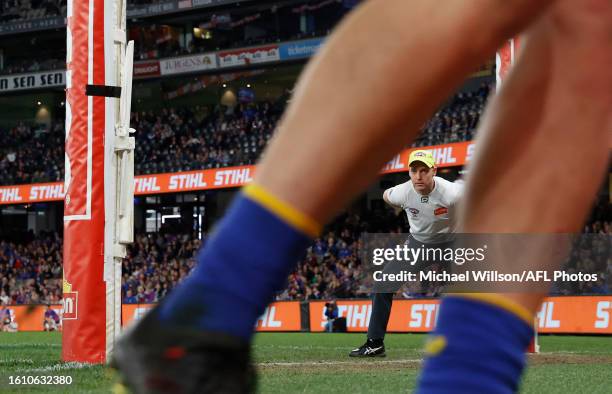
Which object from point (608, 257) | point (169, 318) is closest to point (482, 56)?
point (169, 318)

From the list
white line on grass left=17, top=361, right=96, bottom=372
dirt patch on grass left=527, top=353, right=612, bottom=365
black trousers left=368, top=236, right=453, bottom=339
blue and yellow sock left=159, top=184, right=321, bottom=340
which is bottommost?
dirt patch on grass left=527, top=353, right=612, bottom=365

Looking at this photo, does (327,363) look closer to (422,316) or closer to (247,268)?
(247,268)

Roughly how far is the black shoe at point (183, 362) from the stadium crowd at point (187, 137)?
2642cm

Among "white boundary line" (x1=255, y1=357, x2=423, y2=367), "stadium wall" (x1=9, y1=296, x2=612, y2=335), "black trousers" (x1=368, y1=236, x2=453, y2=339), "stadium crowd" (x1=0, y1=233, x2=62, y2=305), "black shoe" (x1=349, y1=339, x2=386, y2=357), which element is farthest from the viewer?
"stadium crowd" (x1=0, y1=233, x2=62, y2=305)

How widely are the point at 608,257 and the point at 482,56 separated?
18570 mm

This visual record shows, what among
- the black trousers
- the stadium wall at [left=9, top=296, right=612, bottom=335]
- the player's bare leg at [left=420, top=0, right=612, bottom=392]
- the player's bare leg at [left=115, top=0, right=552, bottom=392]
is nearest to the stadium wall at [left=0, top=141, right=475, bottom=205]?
the stadium wall at [left=9, top=296, right=612, bottom=335]

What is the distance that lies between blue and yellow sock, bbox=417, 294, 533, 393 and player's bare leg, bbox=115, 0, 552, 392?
0.66 ft

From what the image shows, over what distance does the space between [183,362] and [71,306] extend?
6.43 m

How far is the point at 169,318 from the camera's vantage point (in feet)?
3.50

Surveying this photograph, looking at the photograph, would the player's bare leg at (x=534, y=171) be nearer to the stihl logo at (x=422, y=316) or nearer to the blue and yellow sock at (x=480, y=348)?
the blue and yellow sock at (x=480, y=348)

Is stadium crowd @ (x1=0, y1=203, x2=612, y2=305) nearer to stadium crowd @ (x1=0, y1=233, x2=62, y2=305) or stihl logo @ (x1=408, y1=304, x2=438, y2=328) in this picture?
stadium crowd @ (x1=0, y1=233, x2=62, y2=305)

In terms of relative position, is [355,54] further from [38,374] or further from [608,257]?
[608,257]

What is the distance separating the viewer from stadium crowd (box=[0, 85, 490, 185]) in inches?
1196

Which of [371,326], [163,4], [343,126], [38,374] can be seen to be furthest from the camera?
[163,4]
